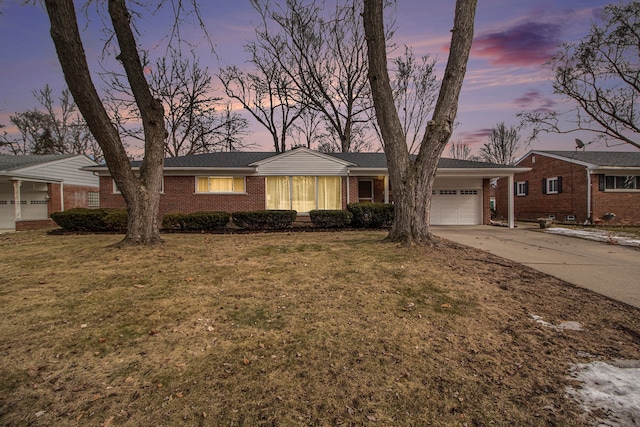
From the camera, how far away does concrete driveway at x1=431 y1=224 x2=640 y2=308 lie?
16.6ft

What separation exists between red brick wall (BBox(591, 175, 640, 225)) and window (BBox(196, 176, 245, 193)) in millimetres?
19857

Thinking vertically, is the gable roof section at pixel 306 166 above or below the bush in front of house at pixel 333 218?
above

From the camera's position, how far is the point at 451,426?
2070mm

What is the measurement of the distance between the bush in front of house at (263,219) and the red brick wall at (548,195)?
696 inches

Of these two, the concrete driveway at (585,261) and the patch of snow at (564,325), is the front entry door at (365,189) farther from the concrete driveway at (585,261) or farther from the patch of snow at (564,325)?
the patch of snow at (564,325)

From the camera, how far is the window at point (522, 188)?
22.8 meters

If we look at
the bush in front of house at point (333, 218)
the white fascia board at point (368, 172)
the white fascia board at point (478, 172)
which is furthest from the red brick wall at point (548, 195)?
the bush in front of house at point (333, 218)

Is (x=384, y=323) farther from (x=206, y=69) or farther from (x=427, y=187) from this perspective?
(x=206, y=69)

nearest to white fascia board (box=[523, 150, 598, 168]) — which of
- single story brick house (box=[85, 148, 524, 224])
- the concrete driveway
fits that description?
single story brick house (box=[85, 148, 524, 224])

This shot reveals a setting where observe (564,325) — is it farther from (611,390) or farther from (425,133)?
(425,133)

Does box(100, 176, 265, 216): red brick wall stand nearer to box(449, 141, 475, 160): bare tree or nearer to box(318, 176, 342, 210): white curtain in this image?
box(318, 176, 342, 210): white curtain

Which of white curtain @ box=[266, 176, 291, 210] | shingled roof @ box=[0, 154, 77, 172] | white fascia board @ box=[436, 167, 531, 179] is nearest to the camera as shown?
white fascia board @ box=[436, 167, 531, 179]

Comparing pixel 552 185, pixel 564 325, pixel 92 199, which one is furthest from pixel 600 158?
pixel 92 199

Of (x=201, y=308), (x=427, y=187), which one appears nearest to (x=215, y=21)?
(x=427, y=187)
